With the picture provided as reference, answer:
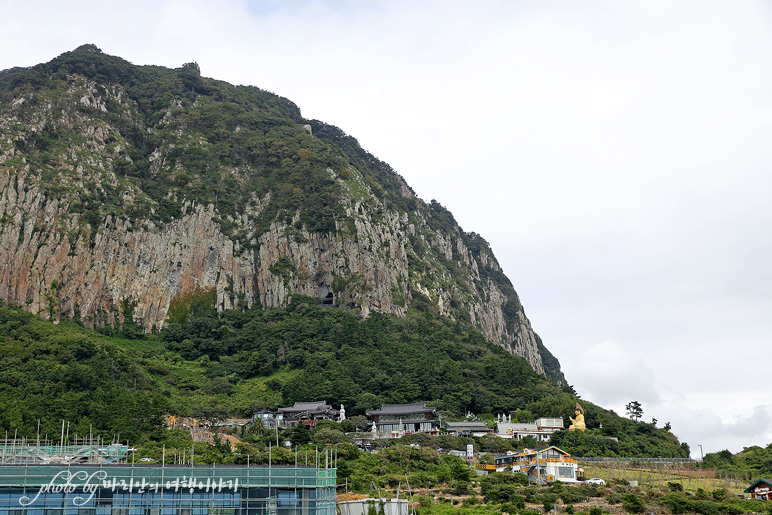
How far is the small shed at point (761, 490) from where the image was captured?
72.9 metres

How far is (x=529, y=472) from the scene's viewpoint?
82.7m

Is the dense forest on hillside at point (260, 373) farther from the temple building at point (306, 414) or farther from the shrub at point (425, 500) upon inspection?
the shrub at point (425, 500)

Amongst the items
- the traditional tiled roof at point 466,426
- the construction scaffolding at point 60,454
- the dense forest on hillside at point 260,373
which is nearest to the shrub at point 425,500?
the construction scaffolding at point 60,454

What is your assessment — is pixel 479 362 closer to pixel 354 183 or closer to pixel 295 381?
pixel 295 381

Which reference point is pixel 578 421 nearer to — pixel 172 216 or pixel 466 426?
pixel 466 426

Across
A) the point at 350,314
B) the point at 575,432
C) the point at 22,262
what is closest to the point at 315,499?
the point at 575,432

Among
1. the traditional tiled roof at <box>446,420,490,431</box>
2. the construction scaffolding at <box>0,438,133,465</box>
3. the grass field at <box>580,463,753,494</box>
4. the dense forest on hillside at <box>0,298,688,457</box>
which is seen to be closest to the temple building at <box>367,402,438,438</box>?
the dense forest on hillside at <box>0,298,688,457</box>

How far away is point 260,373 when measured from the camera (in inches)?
5266

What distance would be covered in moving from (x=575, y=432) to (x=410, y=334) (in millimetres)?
44568

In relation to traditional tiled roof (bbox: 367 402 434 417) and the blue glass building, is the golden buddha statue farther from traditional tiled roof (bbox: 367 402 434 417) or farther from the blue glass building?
the blue glass building

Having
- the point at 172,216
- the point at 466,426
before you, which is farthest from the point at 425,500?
the point at 172,216

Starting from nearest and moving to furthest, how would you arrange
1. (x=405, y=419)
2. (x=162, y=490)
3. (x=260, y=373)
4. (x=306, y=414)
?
(x=162, y=490)
(x=405, y=419)
(x=306, y=414)
(x=260, y=373)

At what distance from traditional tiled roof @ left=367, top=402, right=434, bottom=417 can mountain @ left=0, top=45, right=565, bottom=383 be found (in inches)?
1588

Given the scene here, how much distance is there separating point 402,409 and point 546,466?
34.3 meters
